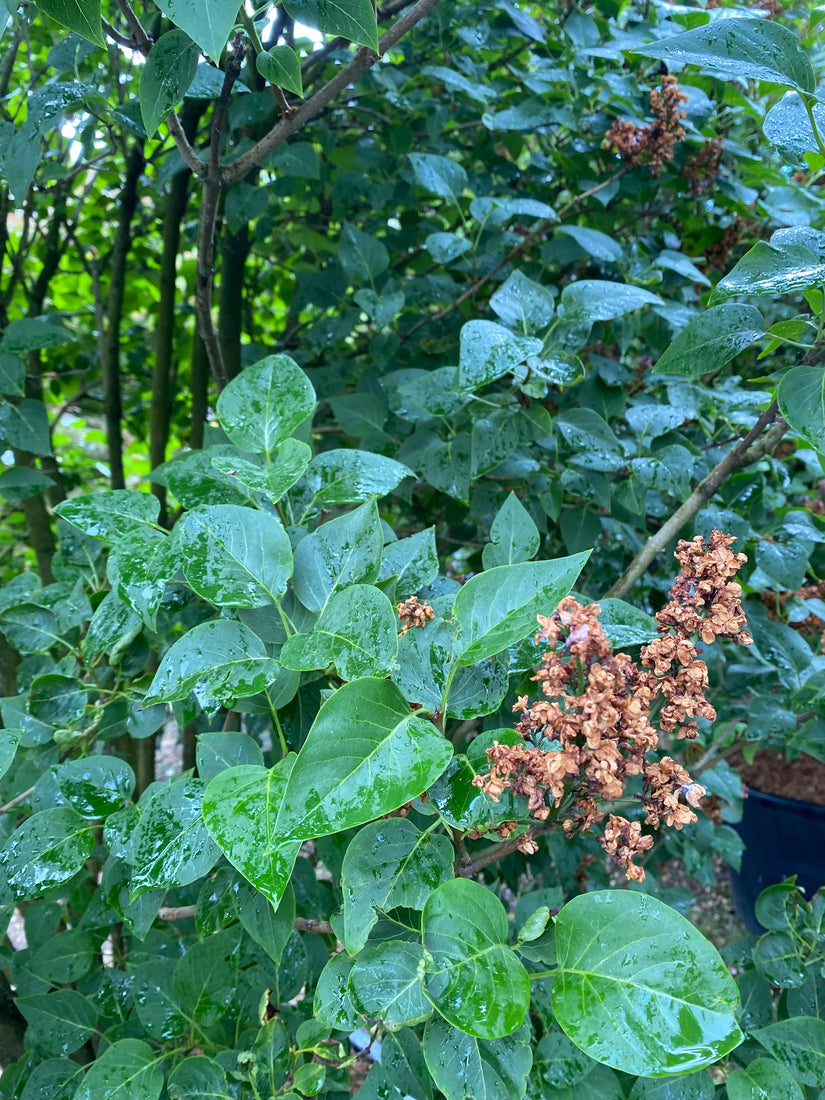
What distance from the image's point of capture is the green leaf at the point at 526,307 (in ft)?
2.23

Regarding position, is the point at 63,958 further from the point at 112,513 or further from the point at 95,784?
the point at 112,513

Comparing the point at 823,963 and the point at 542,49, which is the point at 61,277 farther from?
the point at 823,963

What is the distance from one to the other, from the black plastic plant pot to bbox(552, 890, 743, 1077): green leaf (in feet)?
4.54

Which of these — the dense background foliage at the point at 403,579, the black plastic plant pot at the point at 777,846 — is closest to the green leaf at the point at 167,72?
the dense background foliage at the point at 403,579

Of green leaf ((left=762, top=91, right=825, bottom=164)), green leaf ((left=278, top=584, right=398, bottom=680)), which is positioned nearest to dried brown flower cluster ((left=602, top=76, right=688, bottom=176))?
green leaf ((left=762, top=91, right=825, bottom=164))

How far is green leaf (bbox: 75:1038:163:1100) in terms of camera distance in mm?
Result: 505

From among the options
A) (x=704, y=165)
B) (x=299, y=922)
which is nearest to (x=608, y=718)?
(x=299, y=922)

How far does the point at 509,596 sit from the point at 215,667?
0.17 meters

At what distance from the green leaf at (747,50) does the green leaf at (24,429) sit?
71 centimetres

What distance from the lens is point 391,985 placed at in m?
0.39

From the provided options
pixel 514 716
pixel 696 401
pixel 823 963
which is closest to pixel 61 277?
pixel 696 401

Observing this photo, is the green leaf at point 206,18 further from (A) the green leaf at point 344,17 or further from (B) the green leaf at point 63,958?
(B) the green leaf at point 63,958

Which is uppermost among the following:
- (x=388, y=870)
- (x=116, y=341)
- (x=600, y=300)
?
(x=116, y=341)

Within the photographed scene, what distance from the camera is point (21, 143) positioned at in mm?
706
